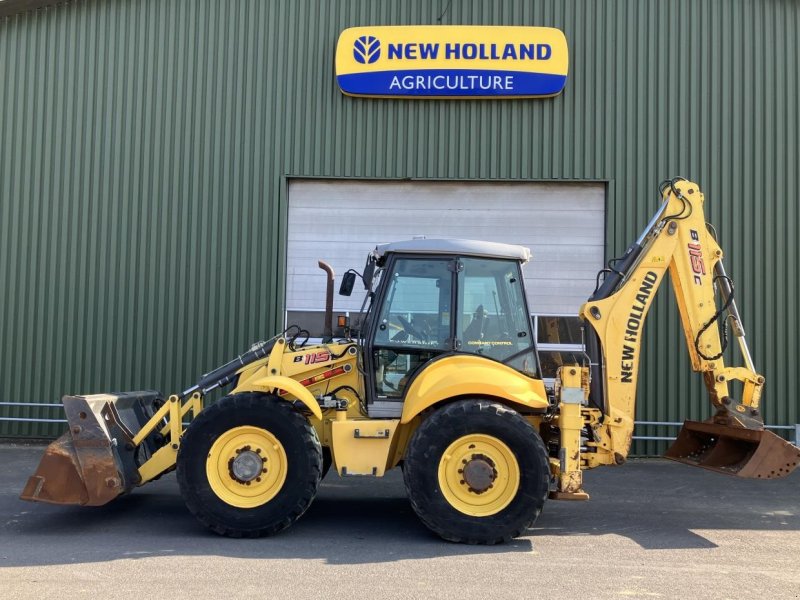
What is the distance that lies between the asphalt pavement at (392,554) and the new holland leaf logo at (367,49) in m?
6.61

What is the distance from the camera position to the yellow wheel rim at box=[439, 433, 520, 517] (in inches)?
267

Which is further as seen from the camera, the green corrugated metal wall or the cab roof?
the green corrugated metal wall

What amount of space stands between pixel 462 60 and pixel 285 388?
695cm

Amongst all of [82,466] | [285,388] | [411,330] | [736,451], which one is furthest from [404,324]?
[736,451]

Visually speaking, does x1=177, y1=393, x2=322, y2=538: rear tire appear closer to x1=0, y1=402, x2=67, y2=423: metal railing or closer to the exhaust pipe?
the exhaust pipe

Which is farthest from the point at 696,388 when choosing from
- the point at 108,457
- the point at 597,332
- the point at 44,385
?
the point at 44,385

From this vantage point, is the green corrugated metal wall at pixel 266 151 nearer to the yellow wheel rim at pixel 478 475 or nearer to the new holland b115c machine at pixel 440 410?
the new holland b115c machine at pixel 440 410

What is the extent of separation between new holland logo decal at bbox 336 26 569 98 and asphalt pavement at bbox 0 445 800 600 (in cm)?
624

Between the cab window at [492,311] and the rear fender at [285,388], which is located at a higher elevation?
the cab window at [492,311]

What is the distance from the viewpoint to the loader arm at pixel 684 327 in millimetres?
7508

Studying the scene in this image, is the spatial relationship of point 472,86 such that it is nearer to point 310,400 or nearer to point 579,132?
point 579,132

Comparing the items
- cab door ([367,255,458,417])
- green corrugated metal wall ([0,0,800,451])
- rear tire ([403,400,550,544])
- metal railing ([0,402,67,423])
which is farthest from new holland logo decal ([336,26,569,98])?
metal railing ([0,402,67,423])

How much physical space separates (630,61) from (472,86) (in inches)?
97.8

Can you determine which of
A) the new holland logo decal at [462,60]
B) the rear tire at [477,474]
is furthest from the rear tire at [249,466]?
the new holland logo decal at [462,60]
